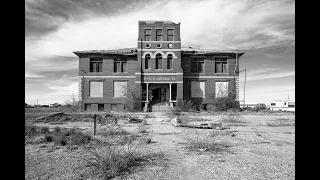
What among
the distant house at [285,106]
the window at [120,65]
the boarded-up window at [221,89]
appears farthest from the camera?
the distant house at [285,106]

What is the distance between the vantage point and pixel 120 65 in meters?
26.0

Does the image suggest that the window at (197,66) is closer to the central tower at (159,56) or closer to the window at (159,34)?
the central tower at (159,56)

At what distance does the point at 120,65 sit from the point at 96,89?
500 centimetres

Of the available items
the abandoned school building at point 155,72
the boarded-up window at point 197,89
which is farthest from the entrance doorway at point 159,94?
the boarded-up window at point 197,89

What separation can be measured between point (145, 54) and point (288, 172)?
2284cm

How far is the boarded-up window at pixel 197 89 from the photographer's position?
84.3 feet

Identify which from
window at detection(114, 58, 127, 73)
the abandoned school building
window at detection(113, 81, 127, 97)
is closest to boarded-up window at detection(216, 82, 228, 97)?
the abandoned school building

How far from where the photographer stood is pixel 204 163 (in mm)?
4086

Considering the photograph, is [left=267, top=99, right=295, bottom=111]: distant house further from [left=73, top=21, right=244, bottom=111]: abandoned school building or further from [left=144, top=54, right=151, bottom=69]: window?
[left=144, top=54, right=151, bottom=69]: window

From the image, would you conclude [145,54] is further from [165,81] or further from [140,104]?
[140,104]

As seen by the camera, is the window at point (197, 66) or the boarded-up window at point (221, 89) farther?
the window at point (197, 66)

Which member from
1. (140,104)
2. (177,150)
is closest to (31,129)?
(177,150)

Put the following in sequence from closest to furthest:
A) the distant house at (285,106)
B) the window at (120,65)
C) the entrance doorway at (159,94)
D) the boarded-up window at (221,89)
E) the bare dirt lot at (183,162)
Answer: the bare dirt lot at (183,162) → the boarded-up window at (221,89) → the window at (120,65) → the entrance doorway at (159,94) → the distant house at (285,106)

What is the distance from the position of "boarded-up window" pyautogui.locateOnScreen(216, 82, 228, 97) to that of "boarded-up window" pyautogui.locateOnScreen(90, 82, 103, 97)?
677 inches
